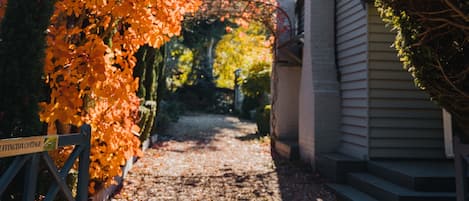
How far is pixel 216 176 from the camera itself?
5703 mm


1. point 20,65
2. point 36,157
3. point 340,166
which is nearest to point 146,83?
point 340,166

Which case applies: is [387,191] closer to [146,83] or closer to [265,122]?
[146,83]

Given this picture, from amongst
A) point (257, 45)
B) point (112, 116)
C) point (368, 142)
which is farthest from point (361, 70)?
point (257, 45)

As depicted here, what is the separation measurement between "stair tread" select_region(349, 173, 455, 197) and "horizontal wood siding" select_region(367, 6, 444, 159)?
48 cm

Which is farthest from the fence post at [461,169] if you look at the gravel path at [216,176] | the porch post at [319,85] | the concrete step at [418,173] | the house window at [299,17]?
the house window at [299,17]

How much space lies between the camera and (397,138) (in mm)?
4891

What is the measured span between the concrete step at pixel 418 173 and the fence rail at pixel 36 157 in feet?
11.6

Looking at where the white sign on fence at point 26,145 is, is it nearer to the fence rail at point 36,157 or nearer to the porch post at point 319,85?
the fence rail at point 36,157

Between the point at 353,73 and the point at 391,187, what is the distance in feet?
7.15

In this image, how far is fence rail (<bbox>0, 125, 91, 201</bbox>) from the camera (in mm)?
1869

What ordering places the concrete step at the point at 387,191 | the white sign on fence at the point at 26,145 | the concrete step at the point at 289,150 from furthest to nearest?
1. the concrete step at the point at 289,150
2. the concrete step at the point at 387,191
3. the white sign on fence at the point at 26,145

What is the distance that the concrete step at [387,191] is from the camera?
3543mm

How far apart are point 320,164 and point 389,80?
1778 millimetres

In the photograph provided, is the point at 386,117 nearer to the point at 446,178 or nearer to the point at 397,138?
the point at 397,138
